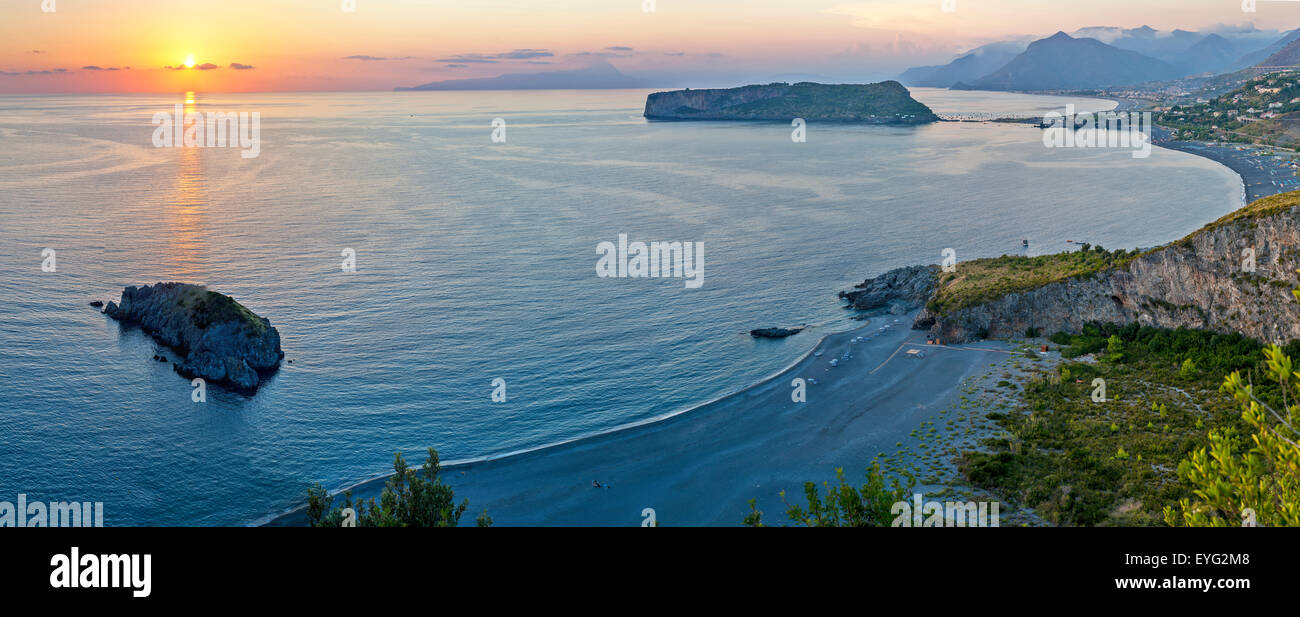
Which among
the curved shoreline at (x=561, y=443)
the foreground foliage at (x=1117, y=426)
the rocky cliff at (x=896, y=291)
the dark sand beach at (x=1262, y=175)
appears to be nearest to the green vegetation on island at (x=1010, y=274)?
the rocky cliff at (x=896, y=291)

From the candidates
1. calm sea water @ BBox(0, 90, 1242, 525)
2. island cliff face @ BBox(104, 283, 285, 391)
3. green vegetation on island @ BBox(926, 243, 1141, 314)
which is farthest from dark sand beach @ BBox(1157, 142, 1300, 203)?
island cliff face @ BBox(104, 283, 285, 391)

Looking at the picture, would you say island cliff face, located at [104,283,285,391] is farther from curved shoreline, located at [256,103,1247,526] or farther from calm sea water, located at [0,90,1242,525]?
curved shoreline, located at [256,103,1247,526]

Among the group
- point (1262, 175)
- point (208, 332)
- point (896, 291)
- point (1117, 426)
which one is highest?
point (1262, 175)

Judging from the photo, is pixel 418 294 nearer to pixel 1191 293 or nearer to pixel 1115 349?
pixel 1115 349

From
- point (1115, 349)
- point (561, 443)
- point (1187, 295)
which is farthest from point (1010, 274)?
point (561, 443)

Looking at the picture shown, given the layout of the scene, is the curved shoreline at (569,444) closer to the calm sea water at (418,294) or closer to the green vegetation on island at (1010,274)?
the calm sea water at (418,294)

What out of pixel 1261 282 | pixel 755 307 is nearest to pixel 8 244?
pixel 755 307
